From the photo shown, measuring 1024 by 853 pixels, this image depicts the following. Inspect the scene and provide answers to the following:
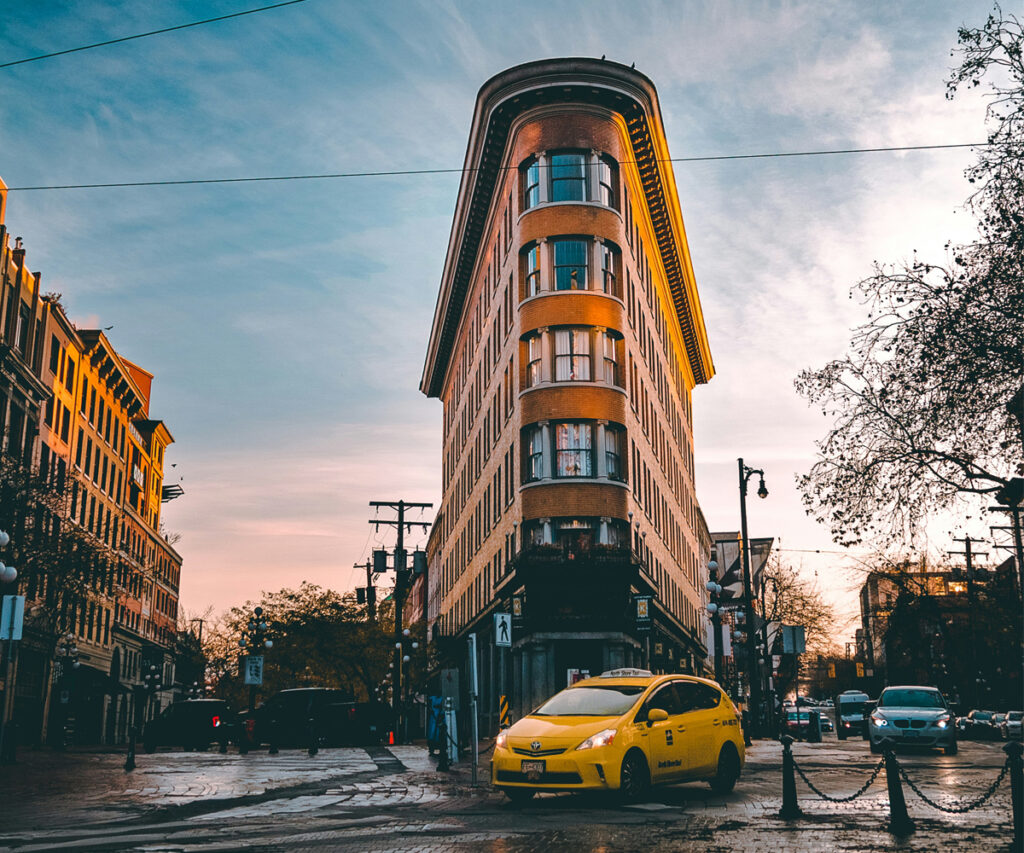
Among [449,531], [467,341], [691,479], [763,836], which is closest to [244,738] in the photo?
[763,836]

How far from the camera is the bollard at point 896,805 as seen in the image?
11070 millimetres

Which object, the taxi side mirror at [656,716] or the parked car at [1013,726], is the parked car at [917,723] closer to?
the taxi side mirror at [656,716]

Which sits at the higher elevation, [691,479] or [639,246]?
[639,246]

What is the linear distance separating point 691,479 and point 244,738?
45.4 metres

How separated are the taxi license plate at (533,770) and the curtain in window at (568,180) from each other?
28968mm

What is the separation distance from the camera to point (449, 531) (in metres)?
70.8

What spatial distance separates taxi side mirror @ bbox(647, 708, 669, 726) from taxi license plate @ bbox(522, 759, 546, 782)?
156 cm

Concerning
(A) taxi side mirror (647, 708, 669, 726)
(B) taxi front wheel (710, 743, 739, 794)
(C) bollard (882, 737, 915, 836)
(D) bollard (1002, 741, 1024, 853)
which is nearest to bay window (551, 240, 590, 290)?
(B) taxi front wheel (710, 743, 739, 794)

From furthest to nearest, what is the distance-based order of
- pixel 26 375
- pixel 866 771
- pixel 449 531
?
pixel 449 531 < pixel 26 375 < pixel 866 771

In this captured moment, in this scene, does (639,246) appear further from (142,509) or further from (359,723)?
(142,509)

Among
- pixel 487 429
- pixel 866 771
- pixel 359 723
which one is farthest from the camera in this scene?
pixel 487 429

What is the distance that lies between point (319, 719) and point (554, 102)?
2324 centimetres

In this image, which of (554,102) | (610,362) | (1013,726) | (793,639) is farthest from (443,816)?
(1013,726)

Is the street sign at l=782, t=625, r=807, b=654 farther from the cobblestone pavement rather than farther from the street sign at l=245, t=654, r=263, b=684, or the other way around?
the street sign at l=245, t=654, r=263, b=684
